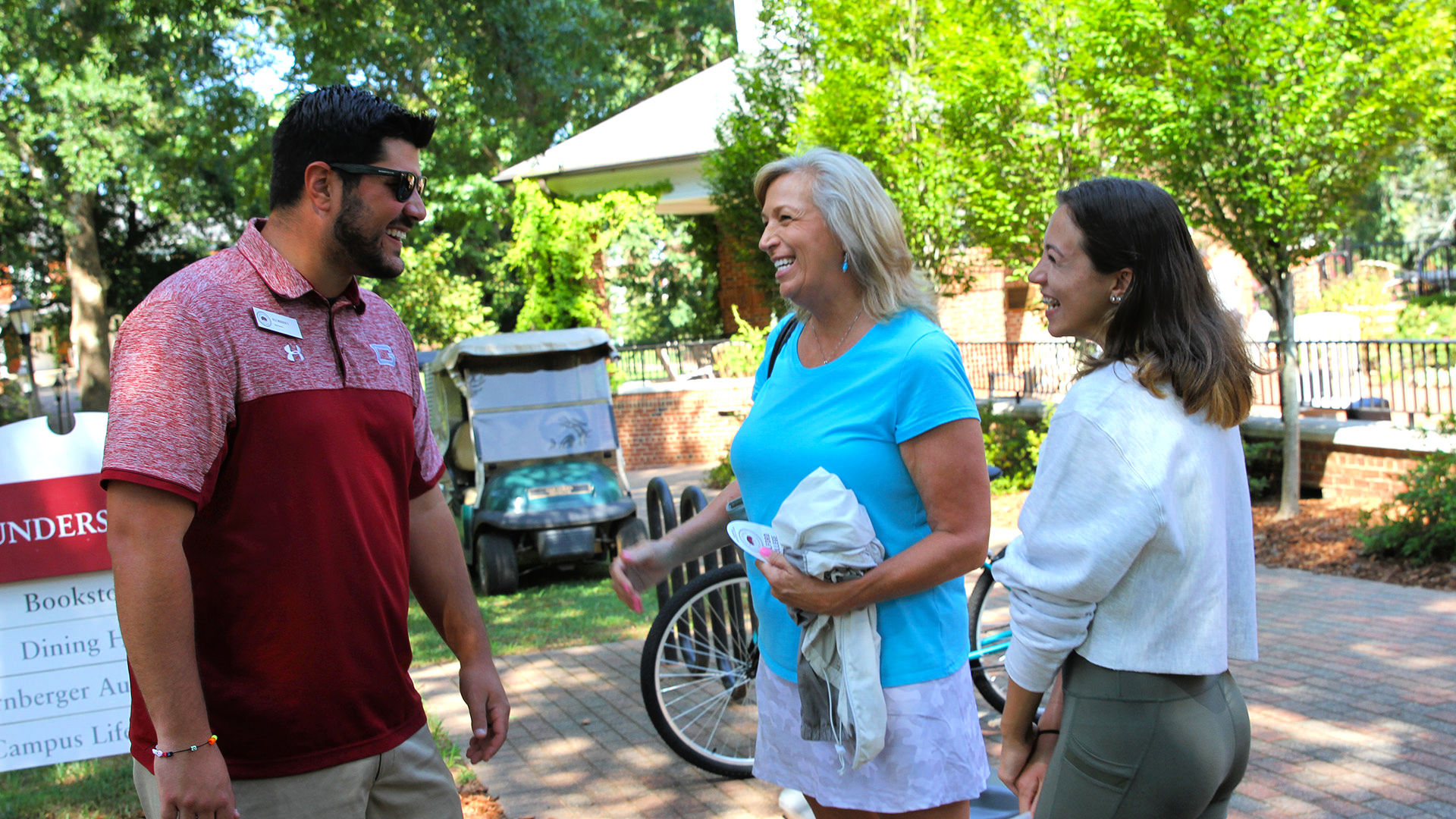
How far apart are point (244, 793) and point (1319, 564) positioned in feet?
29.6

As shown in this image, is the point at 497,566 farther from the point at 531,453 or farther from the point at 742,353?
the point at 742,353

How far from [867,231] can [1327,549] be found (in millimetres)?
8464

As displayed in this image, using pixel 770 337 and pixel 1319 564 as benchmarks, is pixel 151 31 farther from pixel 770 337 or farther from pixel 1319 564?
pixel 1319 564

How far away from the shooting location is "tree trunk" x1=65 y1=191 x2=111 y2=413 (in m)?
27.8

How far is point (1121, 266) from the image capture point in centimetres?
210

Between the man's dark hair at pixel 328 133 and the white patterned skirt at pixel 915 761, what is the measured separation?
1561 millimetres

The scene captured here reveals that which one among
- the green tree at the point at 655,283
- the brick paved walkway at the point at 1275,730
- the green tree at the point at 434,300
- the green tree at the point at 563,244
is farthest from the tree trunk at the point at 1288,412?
the green tree at the point at 655,283

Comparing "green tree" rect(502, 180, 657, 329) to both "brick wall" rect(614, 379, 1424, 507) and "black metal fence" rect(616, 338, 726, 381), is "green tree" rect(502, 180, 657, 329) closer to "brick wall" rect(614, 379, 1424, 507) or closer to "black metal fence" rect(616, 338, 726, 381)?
"black metal fence" rect(616, 338, 726, 381)

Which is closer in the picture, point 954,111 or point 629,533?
point 629,533

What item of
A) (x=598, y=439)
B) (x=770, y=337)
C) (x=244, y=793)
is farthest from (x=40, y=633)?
(x=598, y=439)

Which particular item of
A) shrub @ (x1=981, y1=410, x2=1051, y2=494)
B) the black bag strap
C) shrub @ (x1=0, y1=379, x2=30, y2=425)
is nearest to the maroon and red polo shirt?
the black bag strap

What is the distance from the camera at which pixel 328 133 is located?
7.26 feet

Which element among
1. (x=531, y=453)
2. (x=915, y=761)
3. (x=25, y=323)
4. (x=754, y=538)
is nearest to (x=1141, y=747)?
(x=915, y=761)

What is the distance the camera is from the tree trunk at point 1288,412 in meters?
10.7
